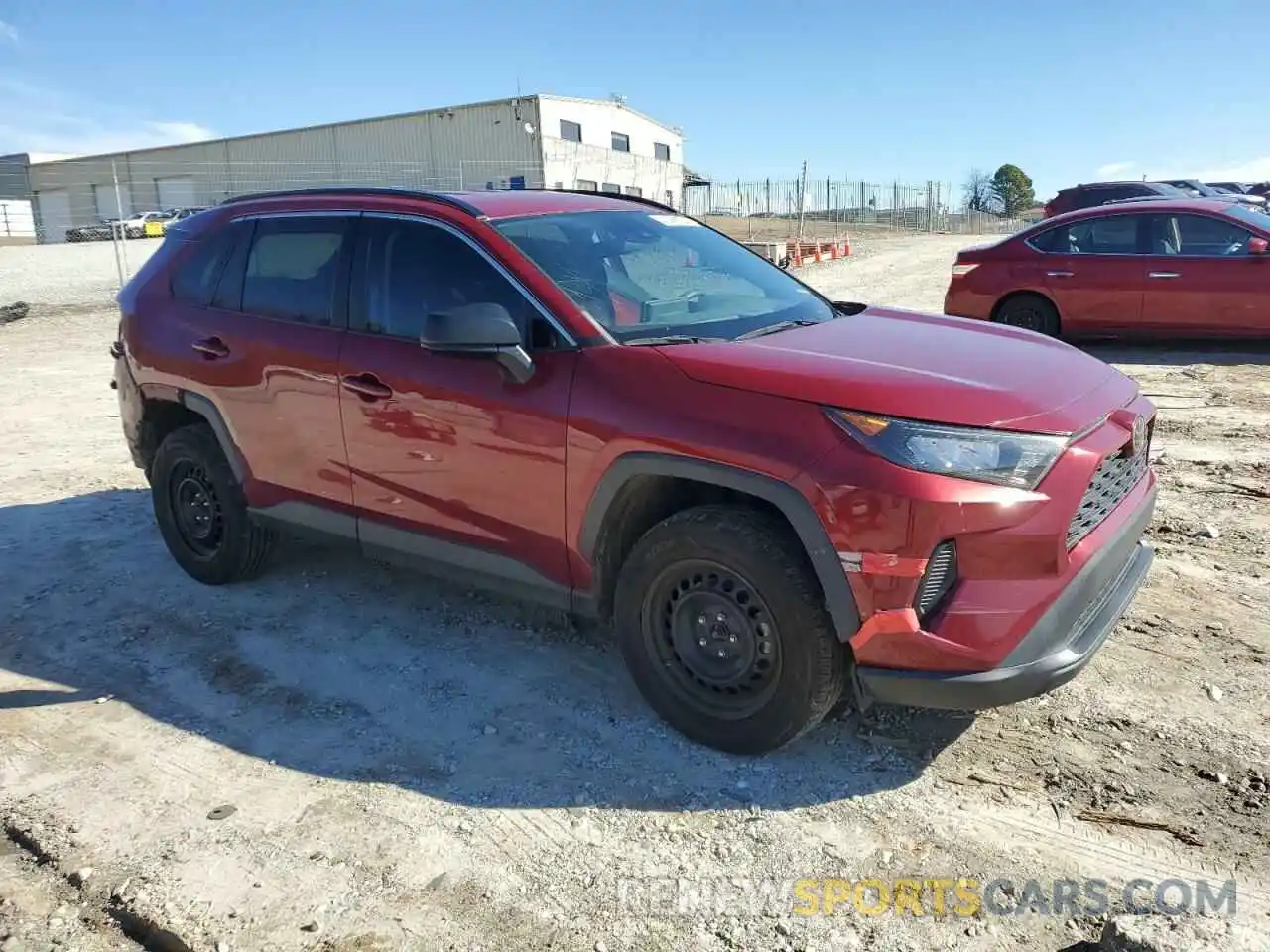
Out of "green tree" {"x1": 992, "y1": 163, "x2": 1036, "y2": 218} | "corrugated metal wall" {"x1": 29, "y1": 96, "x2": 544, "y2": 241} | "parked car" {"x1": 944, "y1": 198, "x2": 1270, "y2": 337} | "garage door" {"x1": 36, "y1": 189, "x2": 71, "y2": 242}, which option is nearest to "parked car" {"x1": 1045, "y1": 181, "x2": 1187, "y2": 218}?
"parked car" {"x1": 944, "y1": 198, "x2": 1270, "y2": 337}

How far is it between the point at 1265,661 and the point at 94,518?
6152mm

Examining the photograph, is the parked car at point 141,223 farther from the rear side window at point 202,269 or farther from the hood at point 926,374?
the hood at point 926,374

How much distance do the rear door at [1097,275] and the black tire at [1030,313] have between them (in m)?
0.11

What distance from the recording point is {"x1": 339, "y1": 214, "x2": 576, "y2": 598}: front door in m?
3.45

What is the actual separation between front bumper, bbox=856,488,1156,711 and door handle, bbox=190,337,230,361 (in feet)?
10.6

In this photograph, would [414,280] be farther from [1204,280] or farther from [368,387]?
[1204,280]

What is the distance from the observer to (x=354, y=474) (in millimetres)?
4078

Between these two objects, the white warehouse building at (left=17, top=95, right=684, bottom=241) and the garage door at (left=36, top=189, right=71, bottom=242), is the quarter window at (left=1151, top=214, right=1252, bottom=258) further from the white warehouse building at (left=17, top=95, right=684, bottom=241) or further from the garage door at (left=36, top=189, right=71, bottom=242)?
the garage door at (left=36, top=189, right=71, bottom=242)

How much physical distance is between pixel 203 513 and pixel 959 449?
3.70 meters

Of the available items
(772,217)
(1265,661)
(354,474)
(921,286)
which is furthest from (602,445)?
(772,217)

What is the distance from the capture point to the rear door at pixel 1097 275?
9.67m

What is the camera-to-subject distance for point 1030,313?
10.1 metres

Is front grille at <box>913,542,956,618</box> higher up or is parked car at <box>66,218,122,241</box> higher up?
parked car at <box>66,218,122,241</box>

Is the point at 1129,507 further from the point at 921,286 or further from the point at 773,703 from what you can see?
the point at 921,286
